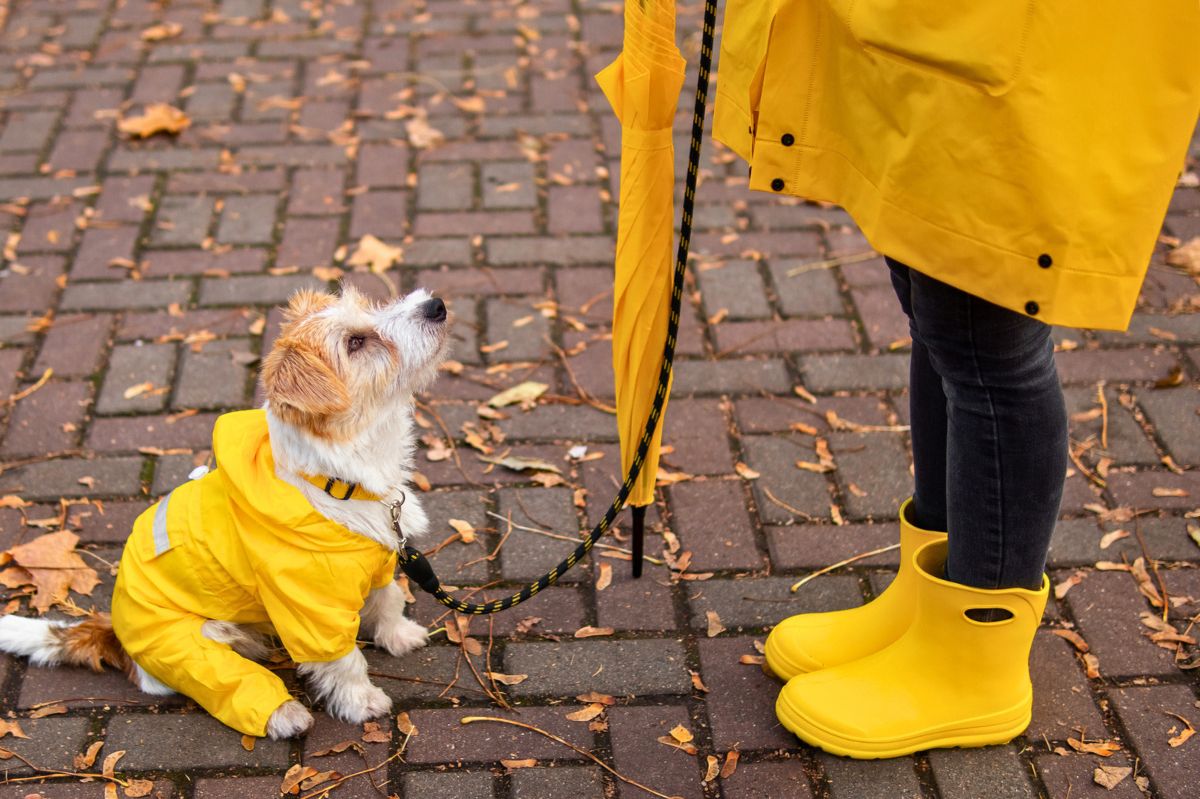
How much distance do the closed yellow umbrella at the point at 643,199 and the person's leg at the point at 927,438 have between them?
564 mm

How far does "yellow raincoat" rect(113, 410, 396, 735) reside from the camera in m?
2.64

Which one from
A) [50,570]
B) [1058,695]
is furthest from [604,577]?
[50,570]

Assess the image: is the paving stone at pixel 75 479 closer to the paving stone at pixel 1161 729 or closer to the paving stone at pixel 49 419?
the paving stone at pixel 49 419

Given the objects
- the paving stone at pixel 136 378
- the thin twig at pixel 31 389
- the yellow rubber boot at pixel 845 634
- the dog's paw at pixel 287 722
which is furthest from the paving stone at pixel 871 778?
the thin twig at pixel 31 389

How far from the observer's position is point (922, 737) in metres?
2.76

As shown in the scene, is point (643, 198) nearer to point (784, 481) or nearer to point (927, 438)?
point (927, 438)

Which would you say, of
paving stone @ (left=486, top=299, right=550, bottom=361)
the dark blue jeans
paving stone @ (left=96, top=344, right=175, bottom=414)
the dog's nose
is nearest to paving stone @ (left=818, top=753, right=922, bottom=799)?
the dark blue jeans

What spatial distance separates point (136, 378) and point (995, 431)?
2.85m

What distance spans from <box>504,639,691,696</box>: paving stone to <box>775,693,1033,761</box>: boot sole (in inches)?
13.4

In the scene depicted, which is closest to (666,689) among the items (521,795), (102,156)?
(521,795)

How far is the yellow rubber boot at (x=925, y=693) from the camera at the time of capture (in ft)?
8.80

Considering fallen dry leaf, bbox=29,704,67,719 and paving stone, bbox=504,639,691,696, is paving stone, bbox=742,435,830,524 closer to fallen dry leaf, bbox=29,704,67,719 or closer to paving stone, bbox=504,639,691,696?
paving stone, bbox=504,639,691,696

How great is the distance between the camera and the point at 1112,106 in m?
1.92

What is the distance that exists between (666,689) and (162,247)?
2795 mm
